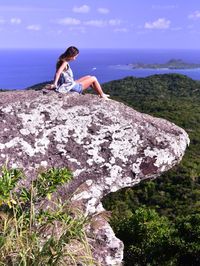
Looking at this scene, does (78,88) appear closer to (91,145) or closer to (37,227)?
(91,145)

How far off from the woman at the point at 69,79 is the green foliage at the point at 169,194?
63.4 inches

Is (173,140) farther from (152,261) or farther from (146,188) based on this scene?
(146,188)

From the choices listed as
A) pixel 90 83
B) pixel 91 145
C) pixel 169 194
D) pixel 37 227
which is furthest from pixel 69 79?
pixel 169 194

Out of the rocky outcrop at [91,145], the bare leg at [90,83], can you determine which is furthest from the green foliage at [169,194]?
the bare leg at [90,83]

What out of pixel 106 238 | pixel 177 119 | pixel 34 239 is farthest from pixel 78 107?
pixel 177 119

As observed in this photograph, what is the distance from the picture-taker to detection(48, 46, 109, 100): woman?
688 cm

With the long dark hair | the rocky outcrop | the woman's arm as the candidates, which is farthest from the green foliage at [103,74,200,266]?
the long dark hair

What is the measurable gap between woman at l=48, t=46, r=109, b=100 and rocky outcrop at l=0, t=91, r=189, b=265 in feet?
2.25

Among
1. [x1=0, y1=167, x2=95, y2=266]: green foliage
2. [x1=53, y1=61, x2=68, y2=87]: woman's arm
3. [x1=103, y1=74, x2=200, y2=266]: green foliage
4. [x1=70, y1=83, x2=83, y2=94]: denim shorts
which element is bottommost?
[x1=103, y1=74, x2=200, y2=266]: green foliage

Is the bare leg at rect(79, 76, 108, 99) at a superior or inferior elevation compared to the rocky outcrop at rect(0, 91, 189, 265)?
superior

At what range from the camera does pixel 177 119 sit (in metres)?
70.2

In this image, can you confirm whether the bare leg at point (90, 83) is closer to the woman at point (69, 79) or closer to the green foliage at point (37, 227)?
the woman at point (69, 79)

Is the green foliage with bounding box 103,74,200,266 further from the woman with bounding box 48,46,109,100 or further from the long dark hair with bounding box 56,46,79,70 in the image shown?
the long dark hair with bounding box 56,46,79,70

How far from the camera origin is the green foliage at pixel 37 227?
13.8ft
